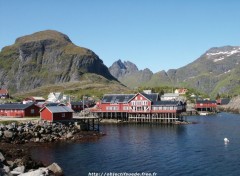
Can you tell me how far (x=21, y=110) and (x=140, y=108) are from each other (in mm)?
35848

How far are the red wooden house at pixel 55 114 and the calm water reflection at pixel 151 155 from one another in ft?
39.3

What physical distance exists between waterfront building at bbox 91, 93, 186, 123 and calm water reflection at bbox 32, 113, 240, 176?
30879mm

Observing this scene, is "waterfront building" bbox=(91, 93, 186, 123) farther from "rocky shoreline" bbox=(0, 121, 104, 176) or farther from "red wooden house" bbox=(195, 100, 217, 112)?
"red wooden house" bbox=(195, 100, 217, 112)

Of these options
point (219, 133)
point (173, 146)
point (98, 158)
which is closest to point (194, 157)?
point (173, 146)

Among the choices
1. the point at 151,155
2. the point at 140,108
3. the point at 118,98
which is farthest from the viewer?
the point at 118,98

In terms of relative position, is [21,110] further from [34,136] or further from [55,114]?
[34,136]

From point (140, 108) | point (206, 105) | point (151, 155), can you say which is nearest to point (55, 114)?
point (151, 155)

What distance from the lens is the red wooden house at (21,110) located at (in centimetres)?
9425

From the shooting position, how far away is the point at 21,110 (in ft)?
309

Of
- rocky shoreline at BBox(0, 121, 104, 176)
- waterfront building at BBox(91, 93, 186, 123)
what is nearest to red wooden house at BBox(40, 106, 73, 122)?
rocky shoreline at BBox(0, 121, 104, 176)

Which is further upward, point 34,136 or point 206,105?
point 206,105

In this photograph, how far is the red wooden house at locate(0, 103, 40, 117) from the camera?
309 feet

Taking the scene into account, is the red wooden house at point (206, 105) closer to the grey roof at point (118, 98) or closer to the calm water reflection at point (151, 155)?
the grey roof at point (118, 98)

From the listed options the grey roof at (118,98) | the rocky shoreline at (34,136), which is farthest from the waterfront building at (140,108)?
the rocky shoreline at (34,136)
